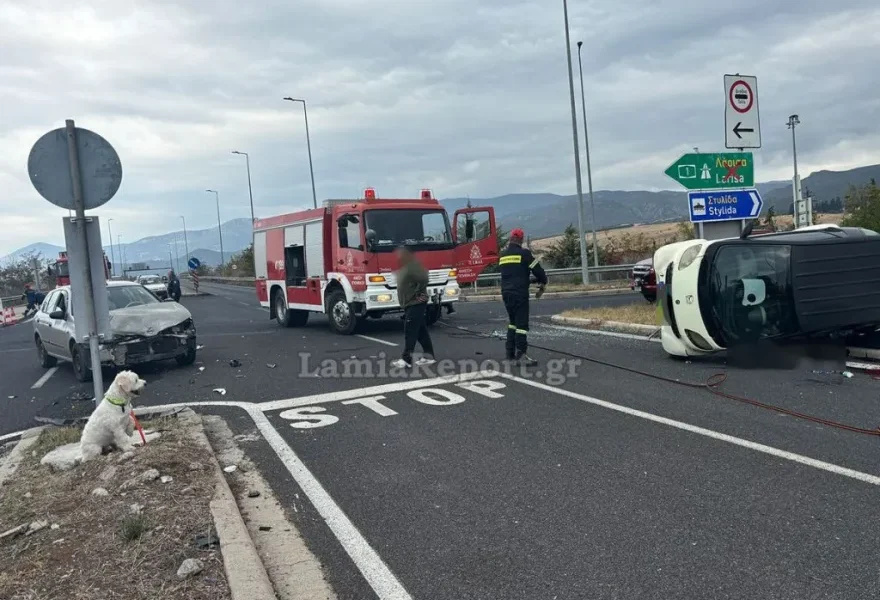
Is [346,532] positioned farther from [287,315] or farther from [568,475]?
[287,315]

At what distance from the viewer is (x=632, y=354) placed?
989 cm

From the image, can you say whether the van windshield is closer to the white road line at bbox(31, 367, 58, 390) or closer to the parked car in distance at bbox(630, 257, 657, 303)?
the parked car in distance at bbox(630, 257, 657, 303)

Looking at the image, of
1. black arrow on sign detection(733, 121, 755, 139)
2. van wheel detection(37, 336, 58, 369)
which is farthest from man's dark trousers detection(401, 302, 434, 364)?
van wheel detection(37, 336, 58, 369)

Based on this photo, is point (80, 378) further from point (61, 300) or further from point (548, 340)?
point (548, 340)

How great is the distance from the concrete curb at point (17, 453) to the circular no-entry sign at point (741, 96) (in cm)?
1040

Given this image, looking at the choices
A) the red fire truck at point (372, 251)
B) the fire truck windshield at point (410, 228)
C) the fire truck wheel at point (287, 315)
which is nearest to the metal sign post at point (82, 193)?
the red fire truck at point (372, 251)

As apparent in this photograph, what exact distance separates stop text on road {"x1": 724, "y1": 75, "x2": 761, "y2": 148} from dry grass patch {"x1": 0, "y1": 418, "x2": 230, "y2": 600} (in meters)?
9.25

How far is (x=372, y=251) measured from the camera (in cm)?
1332

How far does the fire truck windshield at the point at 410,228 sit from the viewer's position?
44.4 feet

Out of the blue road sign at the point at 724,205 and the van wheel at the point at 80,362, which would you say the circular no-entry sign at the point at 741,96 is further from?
the van wheel at the point at 80,362

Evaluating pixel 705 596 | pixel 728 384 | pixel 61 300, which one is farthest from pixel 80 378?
pixel 705 596

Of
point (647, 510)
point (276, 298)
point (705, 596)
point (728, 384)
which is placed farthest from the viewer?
point (276, 298)

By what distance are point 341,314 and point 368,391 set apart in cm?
633

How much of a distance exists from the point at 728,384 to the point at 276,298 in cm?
1234
